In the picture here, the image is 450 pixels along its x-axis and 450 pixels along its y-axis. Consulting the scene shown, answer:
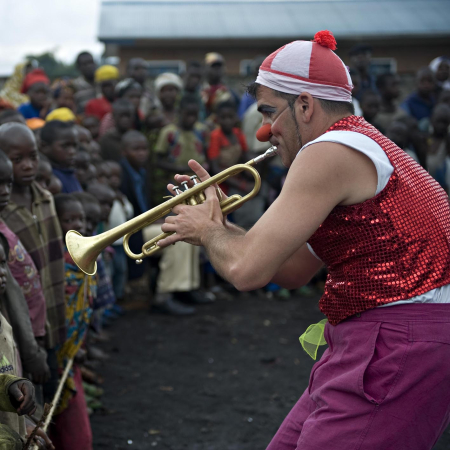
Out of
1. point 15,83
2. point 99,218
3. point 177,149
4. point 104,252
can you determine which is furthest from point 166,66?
point 99,218

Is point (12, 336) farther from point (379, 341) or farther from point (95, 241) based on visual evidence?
point (379, 341)

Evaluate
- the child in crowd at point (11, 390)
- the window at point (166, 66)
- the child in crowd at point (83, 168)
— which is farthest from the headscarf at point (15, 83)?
the window at point (166, 66)

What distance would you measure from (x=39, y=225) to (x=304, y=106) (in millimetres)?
2094

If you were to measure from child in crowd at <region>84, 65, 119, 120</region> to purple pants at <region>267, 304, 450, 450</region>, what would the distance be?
678 cm

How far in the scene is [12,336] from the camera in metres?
3.05

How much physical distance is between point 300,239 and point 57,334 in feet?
7.36

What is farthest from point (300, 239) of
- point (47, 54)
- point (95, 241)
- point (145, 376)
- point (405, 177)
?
point (47, 54)

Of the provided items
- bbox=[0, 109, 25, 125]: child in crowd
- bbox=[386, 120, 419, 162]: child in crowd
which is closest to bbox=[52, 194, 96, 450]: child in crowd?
bbox=[0, 109, 25, 125]: child in crowd

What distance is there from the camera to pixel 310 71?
8.29 ft

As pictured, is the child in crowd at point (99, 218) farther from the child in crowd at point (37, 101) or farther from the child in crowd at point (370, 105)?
the child in crowd at point (370, 105)

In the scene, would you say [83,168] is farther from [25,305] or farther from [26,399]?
[26,399]

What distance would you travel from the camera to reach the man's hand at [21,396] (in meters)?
2.57

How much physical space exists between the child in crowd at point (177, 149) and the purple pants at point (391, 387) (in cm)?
550

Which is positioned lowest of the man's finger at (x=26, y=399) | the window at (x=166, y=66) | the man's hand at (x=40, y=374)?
the man's hand at (x=40, y=374)
